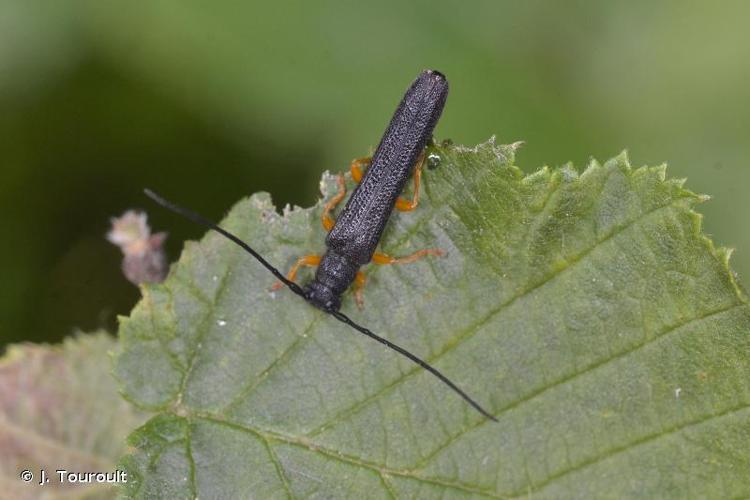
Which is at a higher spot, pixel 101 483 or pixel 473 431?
pixel 473 431

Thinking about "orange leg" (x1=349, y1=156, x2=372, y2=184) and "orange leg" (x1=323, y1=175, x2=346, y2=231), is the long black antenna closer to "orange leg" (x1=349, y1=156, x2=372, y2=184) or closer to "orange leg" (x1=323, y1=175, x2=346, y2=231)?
"orange leg" (x1=323, y1=175, x2=346, y2=231)

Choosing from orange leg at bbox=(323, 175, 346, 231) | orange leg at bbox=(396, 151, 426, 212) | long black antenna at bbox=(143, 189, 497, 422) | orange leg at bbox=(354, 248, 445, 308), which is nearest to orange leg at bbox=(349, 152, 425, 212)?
orange leg at bbox=(396, 151, 426, 212)

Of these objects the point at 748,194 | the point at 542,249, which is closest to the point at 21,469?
the point at 542,249

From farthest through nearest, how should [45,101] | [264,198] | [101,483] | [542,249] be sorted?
[45,101], [101,483], [264,198], [542,249]

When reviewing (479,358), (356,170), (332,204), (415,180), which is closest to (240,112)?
(356,170)

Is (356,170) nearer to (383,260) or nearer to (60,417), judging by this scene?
(383,260)

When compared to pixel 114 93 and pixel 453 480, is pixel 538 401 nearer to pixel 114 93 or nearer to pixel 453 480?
pixel 453 480
